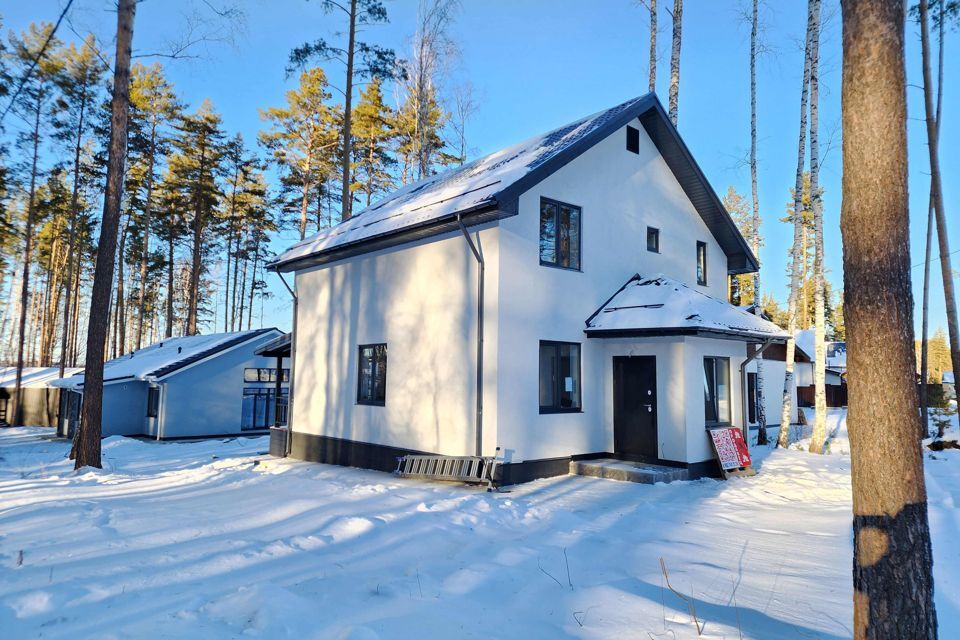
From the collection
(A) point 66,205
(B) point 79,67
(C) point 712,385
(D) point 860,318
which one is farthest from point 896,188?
(A) point 66,205

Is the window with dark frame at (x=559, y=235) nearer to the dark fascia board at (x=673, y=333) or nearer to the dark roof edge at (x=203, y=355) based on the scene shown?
the dark fascia board at (x=673, y=333)

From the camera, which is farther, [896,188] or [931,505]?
[931,505]

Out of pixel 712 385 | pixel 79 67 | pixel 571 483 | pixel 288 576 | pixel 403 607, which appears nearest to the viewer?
pixel 403 607

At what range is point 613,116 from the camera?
10.9 m

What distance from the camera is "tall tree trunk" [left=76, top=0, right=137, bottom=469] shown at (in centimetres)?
1068

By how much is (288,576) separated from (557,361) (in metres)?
6.44

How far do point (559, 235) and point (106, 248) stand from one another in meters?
8.68

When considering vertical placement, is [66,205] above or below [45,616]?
above

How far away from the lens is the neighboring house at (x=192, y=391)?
68.3ft

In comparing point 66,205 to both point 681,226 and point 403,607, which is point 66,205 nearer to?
point 681,226

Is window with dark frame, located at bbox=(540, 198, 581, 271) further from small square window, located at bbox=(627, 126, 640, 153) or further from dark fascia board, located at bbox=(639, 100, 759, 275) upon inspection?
dark fascia board, located at bbox=(639, 100, 759, 275)

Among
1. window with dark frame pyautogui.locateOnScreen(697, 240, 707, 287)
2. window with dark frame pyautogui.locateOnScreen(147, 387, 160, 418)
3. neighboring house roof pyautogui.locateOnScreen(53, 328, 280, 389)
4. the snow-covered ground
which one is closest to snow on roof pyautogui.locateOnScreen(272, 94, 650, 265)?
window with dark frame pyautogui.locateOnScreen(697, 240, 707, 287)

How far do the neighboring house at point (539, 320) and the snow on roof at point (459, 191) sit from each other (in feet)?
0.24

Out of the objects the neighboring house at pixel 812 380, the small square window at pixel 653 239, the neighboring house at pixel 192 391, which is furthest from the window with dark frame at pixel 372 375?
the neighboring house at pixel 812 380
